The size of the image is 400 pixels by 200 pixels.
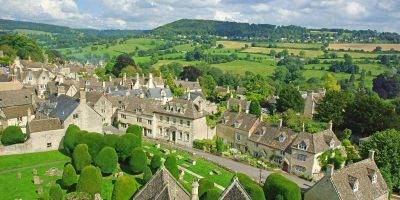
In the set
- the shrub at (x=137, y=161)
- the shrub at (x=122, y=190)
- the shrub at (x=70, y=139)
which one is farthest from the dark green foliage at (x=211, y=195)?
the shrub at (x=70, y=139)

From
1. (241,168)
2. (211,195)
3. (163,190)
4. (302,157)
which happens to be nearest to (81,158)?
(211,195)

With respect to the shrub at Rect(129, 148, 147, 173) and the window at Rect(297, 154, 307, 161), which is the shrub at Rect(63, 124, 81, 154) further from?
the window at Rect(297, 154, 307, 161)

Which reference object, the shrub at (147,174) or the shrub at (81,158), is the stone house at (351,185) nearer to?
the shrub at (147,174)

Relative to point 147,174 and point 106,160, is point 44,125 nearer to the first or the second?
point 106,160

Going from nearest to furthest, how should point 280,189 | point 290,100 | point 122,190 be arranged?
point 122,190 → point 280,189 → point 290,100

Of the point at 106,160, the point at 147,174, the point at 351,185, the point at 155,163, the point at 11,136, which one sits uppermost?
the point at 11,136

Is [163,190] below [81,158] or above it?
above
